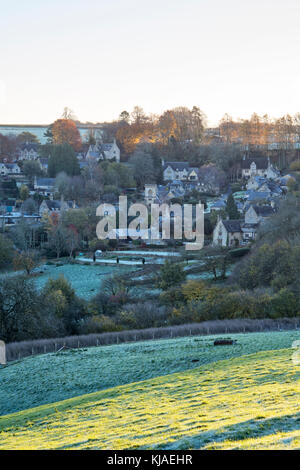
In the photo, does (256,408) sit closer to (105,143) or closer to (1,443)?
(1,443)

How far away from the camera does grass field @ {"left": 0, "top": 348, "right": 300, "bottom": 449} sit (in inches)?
340

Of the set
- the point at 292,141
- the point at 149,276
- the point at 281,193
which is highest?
the point at 292,141

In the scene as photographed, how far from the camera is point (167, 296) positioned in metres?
27.8

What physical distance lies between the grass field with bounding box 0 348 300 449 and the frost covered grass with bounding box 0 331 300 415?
3.26 feet

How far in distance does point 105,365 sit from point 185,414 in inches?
281

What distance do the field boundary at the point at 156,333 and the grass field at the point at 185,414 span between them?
21.2 feet

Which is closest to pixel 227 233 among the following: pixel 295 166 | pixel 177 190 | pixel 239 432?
pixel 177 190

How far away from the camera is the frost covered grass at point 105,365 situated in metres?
15.6

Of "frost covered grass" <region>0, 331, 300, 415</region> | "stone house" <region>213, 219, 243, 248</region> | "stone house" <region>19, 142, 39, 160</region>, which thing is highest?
"stone house" <region>19, 142, 39, 160</region>

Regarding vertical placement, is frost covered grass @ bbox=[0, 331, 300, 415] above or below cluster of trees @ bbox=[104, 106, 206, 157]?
below

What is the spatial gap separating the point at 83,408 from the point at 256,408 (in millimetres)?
4222

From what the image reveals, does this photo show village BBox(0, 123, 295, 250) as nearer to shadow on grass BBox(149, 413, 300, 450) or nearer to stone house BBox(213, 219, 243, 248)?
stone house BBox(213, 219, 243, 248)

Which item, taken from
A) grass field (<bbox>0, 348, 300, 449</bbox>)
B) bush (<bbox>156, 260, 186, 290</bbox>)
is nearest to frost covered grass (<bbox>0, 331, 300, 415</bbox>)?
grass field (<bbox>0, 348, 300, 449</bbox>)

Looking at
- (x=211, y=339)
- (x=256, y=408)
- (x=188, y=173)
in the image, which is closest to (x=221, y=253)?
A: (x=211, y=339)
